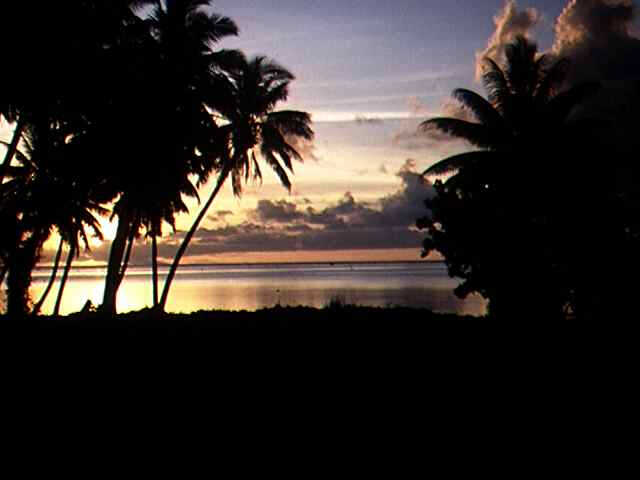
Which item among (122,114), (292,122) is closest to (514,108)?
(292,122)

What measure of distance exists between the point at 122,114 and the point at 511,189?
14.4 metres

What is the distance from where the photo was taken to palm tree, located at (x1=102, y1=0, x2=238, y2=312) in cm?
1881

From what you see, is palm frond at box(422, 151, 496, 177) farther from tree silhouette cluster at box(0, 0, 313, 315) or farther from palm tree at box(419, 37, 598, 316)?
tree silhouette cluster at box(0, 0, 313, 315)

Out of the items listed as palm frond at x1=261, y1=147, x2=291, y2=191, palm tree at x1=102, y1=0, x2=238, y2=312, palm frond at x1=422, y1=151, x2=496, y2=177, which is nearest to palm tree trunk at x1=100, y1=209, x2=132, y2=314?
palm tree at x1=102, y1=0, x2=238, y2=312

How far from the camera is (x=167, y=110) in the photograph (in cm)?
1914

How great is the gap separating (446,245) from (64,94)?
1361 cm

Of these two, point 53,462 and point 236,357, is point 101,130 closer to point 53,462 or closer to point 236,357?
point 236,357

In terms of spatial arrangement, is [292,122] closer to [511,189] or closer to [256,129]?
[256,129]

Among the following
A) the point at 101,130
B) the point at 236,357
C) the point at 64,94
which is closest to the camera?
the point at 236,357

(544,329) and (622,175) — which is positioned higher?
(622,175)

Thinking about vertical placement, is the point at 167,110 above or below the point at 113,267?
above

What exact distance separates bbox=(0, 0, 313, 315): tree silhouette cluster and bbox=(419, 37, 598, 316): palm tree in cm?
828

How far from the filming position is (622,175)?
20.8 meters

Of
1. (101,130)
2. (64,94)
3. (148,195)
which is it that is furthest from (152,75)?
(64,94)
